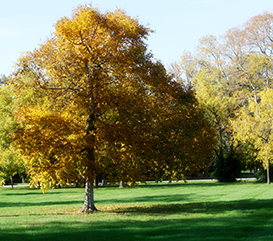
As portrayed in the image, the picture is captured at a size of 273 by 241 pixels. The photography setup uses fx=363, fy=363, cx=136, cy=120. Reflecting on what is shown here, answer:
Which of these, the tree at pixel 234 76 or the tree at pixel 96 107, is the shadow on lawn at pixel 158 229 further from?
the tree at pixel 234 76

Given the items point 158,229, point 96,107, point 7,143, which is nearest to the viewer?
point 158,229

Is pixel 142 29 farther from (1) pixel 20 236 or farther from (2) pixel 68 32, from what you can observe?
(1) pixel 20 236

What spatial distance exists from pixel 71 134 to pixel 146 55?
579cm

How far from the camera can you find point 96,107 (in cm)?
1711

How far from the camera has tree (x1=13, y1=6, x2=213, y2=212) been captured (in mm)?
16547

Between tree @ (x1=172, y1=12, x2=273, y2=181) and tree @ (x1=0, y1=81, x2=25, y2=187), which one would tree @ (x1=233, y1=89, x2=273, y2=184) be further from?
tree @ (x1=0, y1=81, x2=25, y2=187)

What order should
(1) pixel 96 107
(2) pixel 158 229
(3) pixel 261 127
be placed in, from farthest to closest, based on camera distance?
(3) pixel 261 127 < (1) pixel 96 107 < (2) pixel 158 229

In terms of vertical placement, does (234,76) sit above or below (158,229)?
above

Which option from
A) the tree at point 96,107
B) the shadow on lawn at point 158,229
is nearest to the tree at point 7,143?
the tree at point 96,107

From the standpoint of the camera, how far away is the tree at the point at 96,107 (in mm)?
16547

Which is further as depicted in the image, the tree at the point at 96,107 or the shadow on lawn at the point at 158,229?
the tree at the point at 96,107

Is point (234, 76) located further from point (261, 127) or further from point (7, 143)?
point (7, 143)

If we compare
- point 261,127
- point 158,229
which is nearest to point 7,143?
point 261,127

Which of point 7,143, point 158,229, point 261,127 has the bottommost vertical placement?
point 158,229
